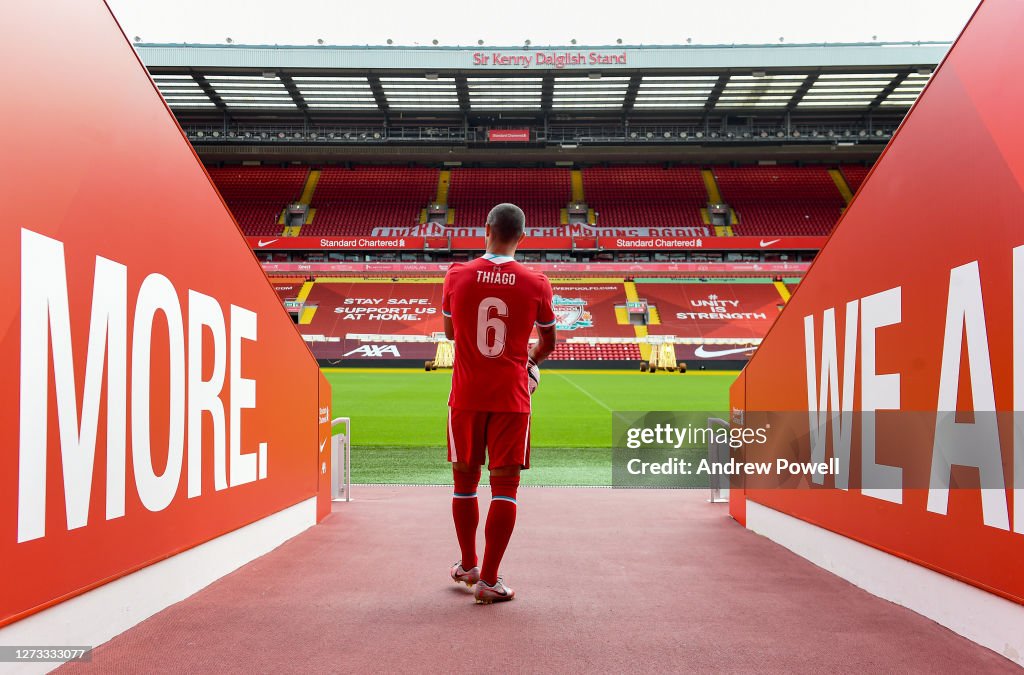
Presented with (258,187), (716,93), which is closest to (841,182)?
(716,93)

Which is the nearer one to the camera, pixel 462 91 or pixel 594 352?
pixel 594 352

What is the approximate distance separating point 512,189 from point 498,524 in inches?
1310

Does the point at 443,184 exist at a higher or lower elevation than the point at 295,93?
lower

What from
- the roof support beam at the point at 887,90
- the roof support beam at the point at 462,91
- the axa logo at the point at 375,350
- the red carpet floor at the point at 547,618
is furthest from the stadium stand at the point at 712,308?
the red carpet floor at the point at 547,618

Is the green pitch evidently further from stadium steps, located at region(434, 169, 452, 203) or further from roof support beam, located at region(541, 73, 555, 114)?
stadium steps, located at region(434, 169, 452, 203)

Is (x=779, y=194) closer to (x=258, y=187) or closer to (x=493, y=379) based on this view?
(x=258, y=187)

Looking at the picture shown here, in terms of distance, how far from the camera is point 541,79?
2727cm

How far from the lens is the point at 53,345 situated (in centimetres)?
160

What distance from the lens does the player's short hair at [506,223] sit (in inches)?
95.0

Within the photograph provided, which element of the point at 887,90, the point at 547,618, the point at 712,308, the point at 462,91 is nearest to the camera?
the point at 547,618

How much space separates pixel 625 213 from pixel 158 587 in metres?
33.2

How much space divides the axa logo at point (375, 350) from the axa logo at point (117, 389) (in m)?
24.3

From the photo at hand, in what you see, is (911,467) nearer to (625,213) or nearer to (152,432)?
(152,432)

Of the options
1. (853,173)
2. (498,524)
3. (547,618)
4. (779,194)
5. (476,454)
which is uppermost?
(853,173)
